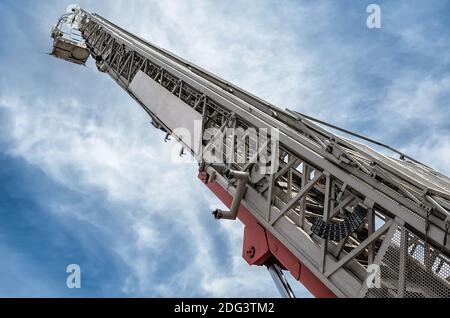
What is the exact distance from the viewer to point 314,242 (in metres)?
5.86

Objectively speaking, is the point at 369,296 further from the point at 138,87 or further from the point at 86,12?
the point at 86,12

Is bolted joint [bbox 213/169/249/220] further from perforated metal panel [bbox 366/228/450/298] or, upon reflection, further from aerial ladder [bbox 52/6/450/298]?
perforated metal panel [bbox 366/228/450/298]

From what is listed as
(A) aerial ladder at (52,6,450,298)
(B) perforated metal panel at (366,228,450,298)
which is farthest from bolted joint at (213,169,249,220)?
(B) perforated metal panel at (366,228,450,298)

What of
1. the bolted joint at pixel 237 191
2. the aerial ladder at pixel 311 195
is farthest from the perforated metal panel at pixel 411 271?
the bolted joint at pixel 237 191

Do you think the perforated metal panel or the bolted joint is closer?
the perforated metal panel

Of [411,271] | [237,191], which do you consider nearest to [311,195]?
[237,191]

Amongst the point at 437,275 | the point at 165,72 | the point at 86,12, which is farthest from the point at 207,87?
the point at 86,12

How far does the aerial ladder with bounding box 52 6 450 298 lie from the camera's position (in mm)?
4953

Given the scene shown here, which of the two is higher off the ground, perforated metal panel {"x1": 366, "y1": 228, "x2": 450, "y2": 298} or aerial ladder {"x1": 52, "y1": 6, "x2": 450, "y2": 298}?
aerial ladder {"x1": 52, "y1": 6, "x2": 450, "y2": 298}

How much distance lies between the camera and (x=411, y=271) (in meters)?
4.95

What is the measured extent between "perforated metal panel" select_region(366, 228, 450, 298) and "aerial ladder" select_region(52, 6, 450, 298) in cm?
1

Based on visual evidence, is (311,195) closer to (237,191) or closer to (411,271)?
(237,191)

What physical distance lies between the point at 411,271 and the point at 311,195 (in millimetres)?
3083

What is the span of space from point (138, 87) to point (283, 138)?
261 inches
